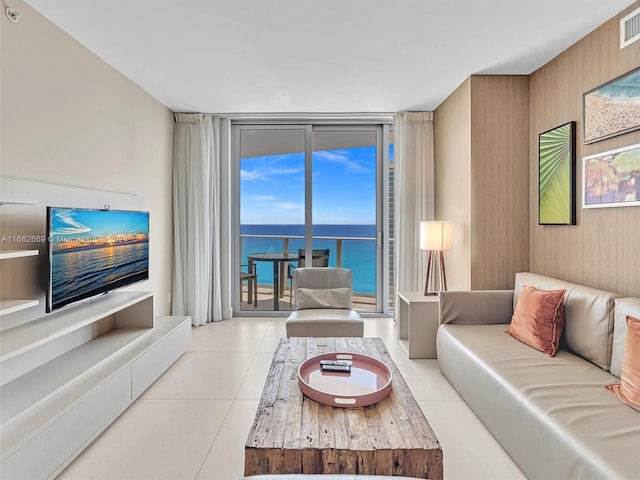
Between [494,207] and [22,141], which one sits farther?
[494,207]

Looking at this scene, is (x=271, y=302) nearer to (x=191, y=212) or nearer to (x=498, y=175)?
(x=191, y=212)

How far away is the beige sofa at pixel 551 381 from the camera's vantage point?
4.63 feet

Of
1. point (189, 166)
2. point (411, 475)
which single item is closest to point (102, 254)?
point (189, 166)

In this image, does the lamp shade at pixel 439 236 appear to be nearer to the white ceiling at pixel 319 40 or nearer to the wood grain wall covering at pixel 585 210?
the wood grain wall covering at pixel 585 210

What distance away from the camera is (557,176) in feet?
9.63

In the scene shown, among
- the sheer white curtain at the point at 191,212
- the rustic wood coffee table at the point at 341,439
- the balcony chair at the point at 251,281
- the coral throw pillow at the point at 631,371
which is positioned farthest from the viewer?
the balcony chair at the point at 251,281

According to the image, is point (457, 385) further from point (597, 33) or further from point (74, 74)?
point (74, 74)

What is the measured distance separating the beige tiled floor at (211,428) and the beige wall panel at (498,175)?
119cm

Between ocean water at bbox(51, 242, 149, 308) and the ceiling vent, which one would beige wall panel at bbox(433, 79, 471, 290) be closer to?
the ceiling vent

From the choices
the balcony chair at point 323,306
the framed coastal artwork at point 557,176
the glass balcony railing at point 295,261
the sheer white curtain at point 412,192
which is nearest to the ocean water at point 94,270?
the balcony chair at point 323,306

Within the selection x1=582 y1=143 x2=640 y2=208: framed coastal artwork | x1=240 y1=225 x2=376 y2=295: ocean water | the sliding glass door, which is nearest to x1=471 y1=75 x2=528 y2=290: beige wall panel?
x1=582 y1=143 x2=640 y2=208: framed coastal artwork

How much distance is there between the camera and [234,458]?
1914mm

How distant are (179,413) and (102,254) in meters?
1.30

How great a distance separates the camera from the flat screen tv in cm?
223
